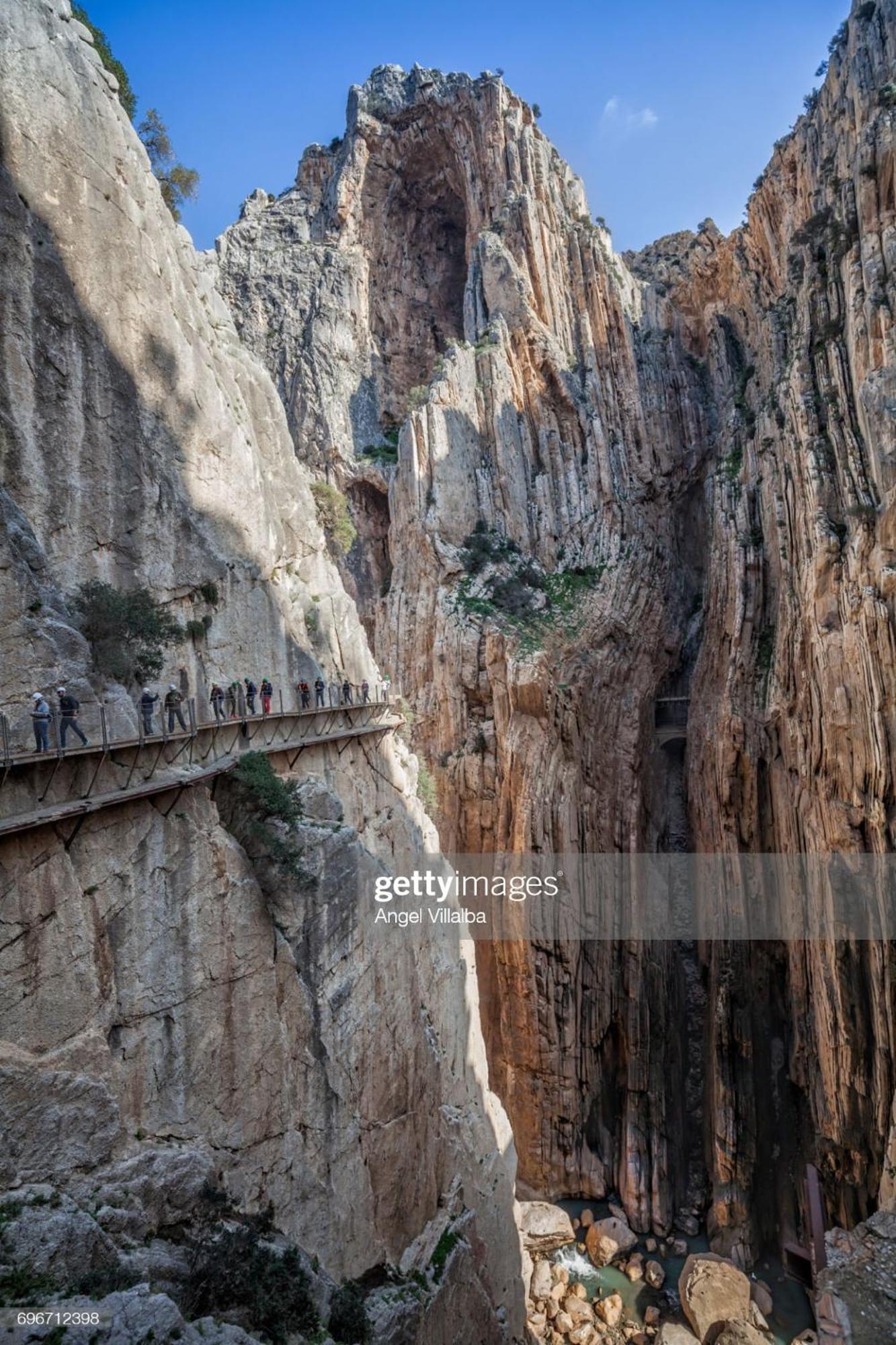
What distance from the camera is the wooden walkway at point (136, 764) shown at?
8.76 meters

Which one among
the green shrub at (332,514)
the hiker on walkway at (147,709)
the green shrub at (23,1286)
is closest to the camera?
the green shrub at (23,1286)

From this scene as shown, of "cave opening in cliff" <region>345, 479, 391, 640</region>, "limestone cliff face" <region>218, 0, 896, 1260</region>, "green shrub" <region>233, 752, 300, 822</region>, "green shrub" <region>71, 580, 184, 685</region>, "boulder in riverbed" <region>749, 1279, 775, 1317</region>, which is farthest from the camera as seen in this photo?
"cave opening in cliff" <region>345, 479, 391, 640</region>

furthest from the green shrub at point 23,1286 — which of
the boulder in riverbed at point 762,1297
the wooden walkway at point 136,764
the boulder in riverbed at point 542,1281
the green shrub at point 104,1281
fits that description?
the boulder in riverbed at point 762,1297

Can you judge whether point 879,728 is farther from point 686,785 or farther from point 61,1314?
point 61,1314

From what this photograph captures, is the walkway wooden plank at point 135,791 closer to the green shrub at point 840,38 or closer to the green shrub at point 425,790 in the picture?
the green shrub at point 425,790

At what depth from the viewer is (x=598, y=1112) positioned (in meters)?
26.6

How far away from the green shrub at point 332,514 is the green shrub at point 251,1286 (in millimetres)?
19904

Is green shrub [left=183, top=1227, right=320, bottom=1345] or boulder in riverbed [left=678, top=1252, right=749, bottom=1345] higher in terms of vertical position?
green shrub [left=183, top=1227, right=320, bottom=1345]

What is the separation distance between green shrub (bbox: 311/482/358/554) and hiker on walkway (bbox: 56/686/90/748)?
53.0ft

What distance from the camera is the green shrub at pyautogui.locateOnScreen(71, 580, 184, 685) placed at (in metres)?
11.4

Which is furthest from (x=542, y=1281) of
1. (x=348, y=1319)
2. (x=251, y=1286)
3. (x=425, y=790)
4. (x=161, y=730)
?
(x=161, y=730)

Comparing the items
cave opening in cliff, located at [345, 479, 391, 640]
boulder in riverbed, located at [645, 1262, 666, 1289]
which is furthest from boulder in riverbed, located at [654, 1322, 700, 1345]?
cave opening in cliff, located at [345, 479, 391, 640]

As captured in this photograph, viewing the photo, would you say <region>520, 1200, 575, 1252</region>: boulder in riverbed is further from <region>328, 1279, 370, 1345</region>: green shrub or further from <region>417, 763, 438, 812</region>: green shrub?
<region>328, 1279, 370, 1345</region>: green shrub

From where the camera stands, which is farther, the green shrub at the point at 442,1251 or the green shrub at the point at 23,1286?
the green shrub at the point at 442,1251
